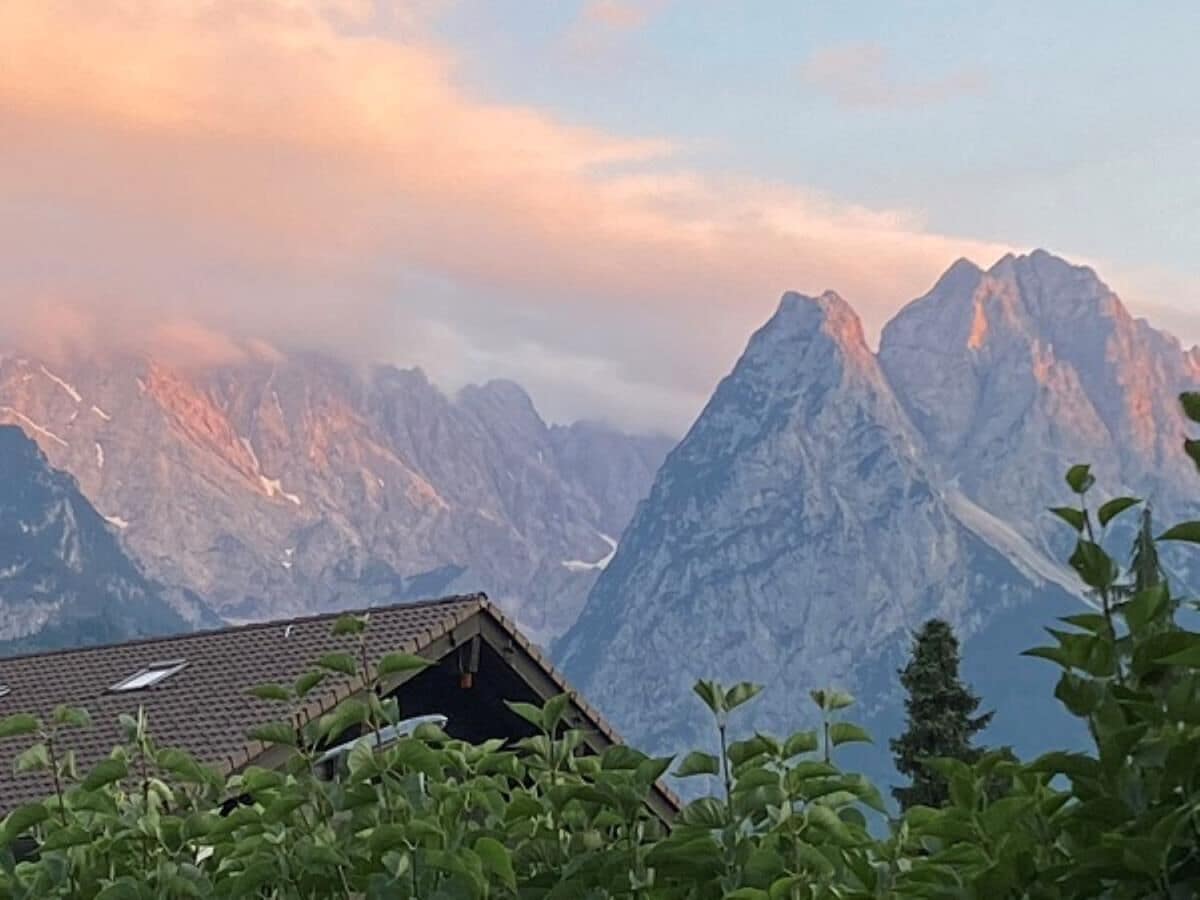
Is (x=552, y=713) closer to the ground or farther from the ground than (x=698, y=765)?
farther from the ground

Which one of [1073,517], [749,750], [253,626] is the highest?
[253,626]

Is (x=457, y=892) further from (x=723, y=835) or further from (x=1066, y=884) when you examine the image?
(x=1066, y=884)

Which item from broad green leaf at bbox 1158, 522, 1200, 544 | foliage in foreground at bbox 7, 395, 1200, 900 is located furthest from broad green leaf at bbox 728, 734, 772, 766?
broad green leaf at bbox 1158, 522, 1200, 544

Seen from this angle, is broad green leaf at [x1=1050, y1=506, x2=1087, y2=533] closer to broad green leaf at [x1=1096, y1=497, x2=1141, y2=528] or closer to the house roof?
broad green leaf at [x1=1096, y1=497, x2=1141, y2=528]

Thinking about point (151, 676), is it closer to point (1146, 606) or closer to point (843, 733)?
point (843, 733)

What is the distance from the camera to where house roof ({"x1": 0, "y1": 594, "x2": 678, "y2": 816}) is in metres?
13.1

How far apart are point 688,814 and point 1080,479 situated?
74 centimetres

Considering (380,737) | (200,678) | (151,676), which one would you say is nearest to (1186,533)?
(380,737)

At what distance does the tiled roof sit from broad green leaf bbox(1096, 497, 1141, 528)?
8995 mm

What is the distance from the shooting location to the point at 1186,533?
2227 mm

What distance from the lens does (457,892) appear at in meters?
2.41

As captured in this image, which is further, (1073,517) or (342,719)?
(342,719)

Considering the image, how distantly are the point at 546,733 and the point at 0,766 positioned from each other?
452 inches

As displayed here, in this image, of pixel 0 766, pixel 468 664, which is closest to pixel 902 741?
pixel 468 664
